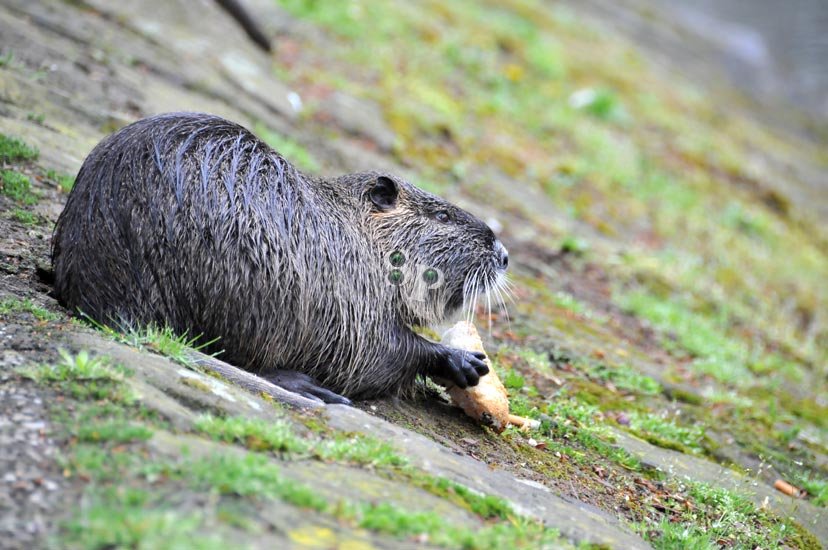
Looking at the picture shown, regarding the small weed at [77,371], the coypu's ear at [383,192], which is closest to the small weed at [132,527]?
the small weed at [77,371]

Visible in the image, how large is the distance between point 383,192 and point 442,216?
1.37 feet

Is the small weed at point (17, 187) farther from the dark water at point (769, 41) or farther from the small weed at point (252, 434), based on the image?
the dark water at point (769, 41)

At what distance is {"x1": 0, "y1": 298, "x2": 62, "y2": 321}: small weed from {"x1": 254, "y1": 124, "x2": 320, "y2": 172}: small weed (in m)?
4.77

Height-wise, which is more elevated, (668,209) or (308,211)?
(668,209)

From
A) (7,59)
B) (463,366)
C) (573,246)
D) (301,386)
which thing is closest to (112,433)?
(301,386)

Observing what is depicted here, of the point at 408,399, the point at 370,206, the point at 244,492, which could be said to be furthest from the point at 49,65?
the point at 244,492

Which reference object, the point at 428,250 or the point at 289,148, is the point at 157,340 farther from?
the point at 289,148

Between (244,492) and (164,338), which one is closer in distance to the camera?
(244,492)

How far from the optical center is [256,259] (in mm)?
4699

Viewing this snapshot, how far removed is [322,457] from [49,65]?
19.9 feet

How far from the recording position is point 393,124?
41.2ft

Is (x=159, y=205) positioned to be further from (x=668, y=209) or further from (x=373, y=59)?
(x=668, y=209)

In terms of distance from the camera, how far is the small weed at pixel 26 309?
14.7 feet

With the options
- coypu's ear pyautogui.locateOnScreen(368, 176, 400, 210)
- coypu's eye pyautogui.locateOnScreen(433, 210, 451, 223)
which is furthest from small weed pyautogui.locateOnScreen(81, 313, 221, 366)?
Answer: coypu's eye pyautogui.locateOnScreen(433, 210, 451, 223)
